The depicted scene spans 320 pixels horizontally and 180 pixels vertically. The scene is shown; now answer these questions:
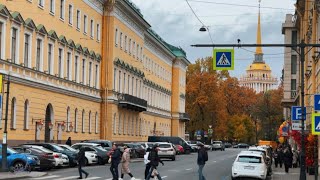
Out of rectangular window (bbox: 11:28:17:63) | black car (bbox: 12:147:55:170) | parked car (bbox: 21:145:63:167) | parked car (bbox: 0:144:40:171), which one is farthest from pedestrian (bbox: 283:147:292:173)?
rectangular window (bbox: 11:28:17:63)

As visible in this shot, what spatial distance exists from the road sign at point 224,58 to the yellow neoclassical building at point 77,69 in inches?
780

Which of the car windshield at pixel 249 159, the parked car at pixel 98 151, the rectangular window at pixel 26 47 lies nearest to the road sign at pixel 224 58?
the car windshield at pixel 249 159

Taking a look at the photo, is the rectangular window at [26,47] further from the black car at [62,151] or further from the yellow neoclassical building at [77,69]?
the black car at [62,151]

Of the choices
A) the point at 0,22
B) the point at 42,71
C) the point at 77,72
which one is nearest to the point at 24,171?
the point at 0,22

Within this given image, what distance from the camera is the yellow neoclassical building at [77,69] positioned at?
45.4 meters

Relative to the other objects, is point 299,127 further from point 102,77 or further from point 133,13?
point 133,13

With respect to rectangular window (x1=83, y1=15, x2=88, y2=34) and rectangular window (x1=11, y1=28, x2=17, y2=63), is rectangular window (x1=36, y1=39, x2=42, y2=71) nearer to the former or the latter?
rectangular window (x1=11, y1=28, x2=17, y2=63)

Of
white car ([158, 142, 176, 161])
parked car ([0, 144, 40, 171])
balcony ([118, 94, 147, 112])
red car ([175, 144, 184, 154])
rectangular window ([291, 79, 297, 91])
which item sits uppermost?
rectangular window ([291, 79, 297, 91])

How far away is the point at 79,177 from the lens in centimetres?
3161

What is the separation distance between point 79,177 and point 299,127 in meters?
10.9

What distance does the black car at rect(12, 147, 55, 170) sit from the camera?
36156 millimetres

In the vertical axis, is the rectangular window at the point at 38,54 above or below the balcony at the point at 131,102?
above

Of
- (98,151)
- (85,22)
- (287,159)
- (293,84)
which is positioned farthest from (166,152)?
(293,84)

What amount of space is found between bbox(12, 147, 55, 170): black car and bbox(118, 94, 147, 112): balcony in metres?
34.6
